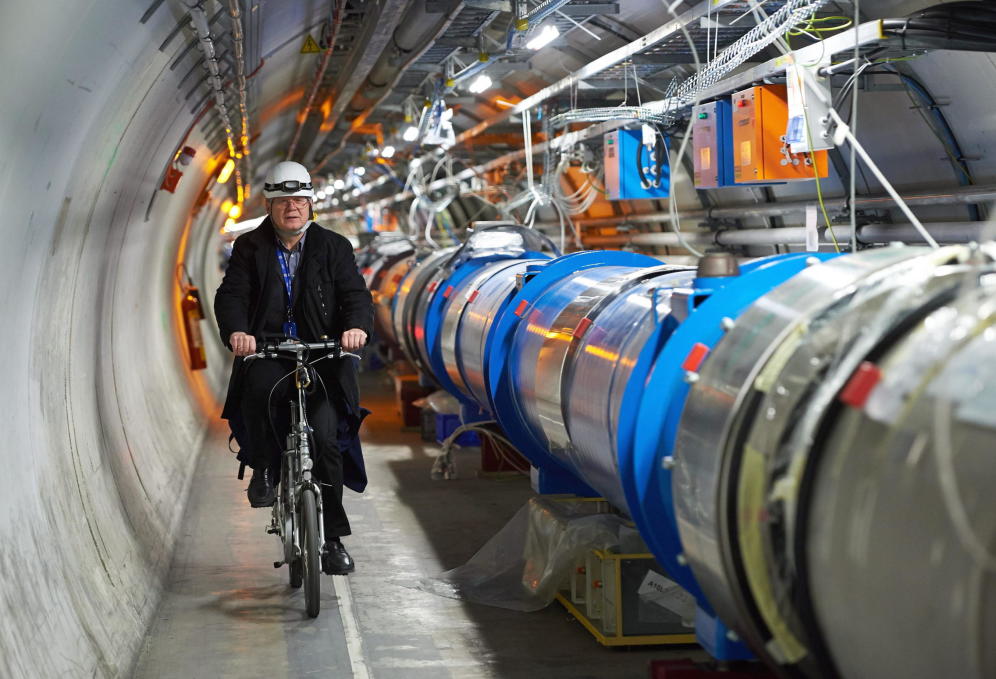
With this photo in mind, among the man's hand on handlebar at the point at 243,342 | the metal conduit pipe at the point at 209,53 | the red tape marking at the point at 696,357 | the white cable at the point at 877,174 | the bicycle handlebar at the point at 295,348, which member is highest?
the metal conduit pipe at the point at 209,53

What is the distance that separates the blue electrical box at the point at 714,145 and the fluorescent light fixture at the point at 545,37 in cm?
89

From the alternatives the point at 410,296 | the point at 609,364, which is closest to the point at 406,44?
the point at 410,296

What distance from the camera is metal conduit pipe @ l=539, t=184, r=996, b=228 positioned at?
512 cm

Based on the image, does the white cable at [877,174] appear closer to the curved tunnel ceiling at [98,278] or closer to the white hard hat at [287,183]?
the curved tunnel ceiling at [98,278]

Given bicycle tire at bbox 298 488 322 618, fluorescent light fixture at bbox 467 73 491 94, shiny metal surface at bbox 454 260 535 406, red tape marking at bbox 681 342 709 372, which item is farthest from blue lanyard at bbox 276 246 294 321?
fluorescent light fixture at bbox 467 73 491 94

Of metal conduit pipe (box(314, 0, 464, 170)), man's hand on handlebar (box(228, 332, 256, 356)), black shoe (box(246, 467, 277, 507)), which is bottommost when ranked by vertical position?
black shoe (box(246, 467, 277, 507))

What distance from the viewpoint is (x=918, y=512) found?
5.41 feet

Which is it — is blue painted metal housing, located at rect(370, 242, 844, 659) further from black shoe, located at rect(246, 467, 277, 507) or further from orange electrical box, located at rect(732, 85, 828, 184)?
black shoe, located at rect(246, 467, 277, 507)

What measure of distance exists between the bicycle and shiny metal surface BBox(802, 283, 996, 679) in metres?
2.42

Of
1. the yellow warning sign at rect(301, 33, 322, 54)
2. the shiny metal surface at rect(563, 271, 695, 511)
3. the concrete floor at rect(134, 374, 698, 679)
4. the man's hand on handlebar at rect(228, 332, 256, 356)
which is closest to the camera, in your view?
the shiny metal surface at rect(563, 271, 695, 511)

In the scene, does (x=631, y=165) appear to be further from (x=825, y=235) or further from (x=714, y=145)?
(x=714, y=145)

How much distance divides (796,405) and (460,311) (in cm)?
422

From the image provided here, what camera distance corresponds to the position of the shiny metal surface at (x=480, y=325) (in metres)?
5.40

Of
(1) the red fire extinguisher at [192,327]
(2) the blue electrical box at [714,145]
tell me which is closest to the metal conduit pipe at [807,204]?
(2) the blue electrical box at [714,145]
